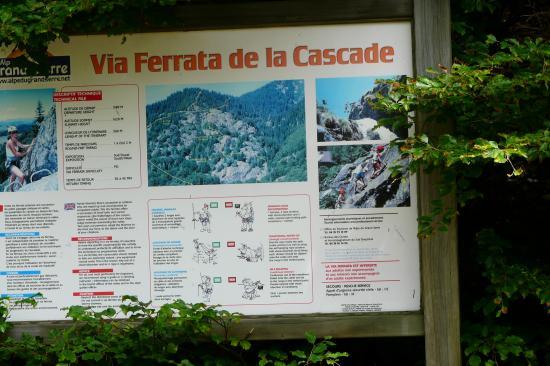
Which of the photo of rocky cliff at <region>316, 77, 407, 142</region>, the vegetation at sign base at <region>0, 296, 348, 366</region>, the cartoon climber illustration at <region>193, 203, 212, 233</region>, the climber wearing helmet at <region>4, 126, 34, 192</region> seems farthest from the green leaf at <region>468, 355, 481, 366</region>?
the climber wearing helmet at <region>4, 126, 34, 192</region>

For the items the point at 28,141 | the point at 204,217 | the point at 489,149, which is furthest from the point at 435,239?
the point at 28,141

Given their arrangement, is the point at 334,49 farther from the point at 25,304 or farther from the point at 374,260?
the point at 25,304

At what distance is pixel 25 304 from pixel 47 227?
41cm

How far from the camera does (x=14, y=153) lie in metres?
3.43

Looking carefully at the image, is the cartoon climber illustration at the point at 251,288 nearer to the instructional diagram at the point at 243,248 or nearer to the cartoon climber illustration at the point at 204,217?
the instructional diagram at the point at 243,248

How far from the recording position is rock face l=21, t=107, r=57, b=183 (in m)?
3.41

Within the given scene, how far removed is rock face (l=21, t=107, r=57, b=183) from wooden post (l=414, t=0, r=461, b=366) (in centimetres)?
186

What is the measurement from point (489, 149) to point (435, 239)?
1.99 feet

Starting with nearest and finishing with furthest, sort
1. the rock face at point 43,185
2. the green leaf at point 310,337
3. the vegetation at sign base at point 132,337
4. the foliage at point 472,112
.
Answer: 1. the foliage at point 472,112
2. the vegetation at sign base at point 132,337
3. the green leaf at point 310,337
4. the rock face at point 43,185

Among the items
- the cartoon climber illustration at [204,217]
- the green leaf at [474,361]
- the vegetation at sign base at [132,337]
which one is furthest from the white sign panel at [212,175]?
the green leaf at [474,361]

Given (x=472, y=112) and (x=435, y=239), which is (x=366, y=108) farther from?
(x=435, y=239)

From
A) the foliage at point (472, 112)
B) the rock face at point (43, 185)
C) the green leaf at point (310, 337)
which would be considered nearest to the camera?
the foliage at point (472, 112)

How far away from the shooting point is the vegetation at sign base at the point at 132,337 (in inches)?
125

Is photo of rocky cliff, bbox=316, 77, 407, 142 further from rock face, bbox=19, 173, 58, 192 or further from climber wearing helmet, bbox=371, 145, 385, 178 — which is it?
rock face, bbox=19, 173, 58, 192
